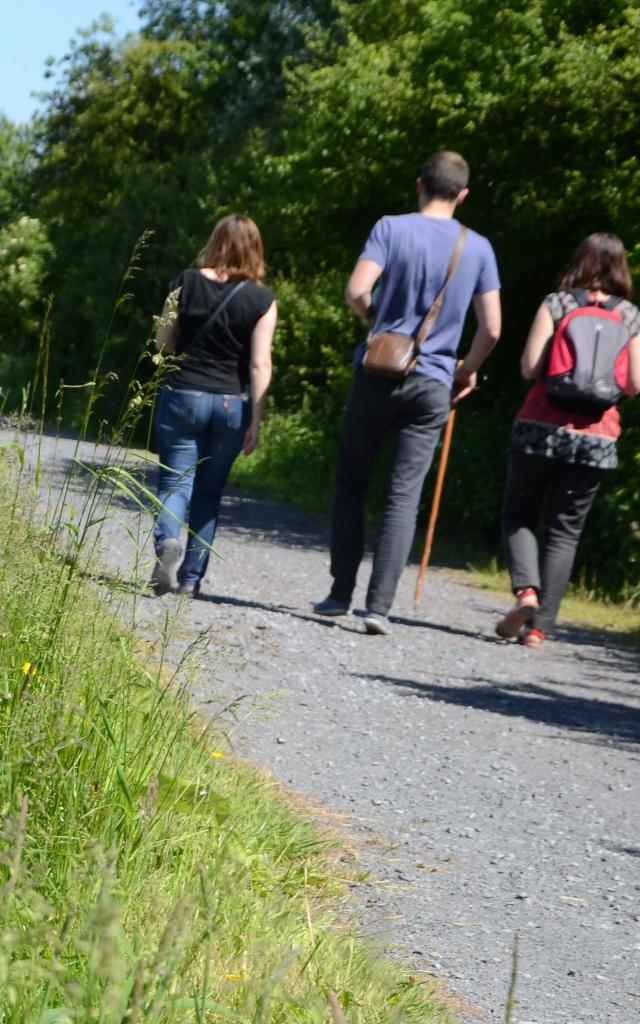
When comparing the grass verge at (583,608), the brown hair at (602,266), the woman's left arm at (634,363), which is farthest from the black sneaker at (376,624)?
the grass verge at (583,608)

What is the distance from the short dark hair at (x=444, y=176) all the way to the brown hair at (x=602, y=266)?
2.60 feet

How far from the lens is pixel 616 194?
12281 millimetres

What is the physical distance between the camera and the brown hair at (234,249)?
25.6 feet

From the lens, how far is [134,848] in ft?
10.5

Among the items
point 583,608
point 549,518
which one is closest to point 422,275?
point 549,518

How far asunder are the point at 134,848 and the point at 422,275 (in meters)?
4.91

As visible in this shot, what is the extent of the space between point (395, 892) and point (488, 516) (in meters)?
10.1

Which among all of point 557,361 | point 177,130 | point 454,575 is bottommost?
point 454,575

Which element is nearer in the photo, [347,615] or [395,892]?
[395,892]

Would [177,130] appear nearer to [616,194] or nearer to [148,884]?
[616,194]

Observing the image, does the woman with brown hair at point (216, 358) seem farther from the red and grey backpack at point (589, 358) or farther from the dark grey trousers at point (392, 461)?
the red and grey backpack at point (589, 358)

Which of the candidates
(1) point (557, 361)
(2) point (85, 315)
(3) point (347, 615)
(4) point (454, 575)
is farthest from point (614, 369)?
(2) point (85, 315)

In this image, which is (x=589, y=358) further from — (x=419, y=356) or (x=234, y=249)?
(x=234, y=249)

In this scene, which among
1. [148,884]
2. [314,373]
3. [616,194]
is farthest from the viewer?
[314,373]
